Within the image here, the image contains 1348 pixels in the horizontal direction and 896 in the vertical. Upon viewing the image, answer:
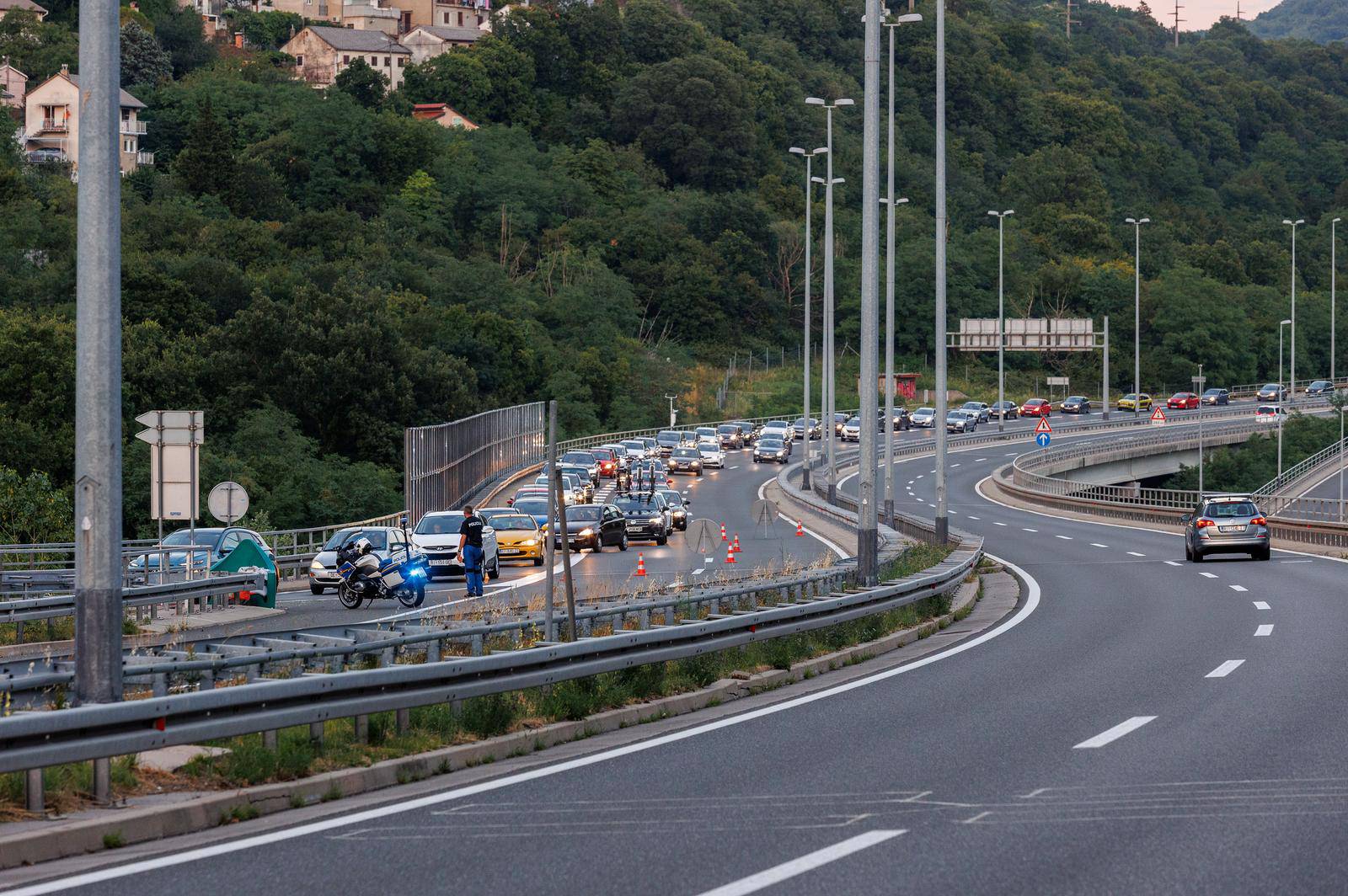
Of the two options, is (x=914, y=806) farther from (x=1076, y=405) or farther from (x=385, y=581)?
(x=1076, y=405)

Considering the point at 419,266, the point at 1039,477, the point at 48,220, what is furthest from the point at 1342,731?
the point at 419,266

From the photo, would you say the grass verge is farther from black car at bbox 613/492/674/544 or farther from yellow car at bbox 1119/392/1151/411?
yellow car at bbox 1119/392/1151/411

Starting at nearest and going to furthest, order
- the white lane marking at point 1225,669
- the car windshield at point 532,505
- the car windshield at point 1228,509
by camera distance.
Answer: the white lane marking at point 1225,669, the car windshield at point 1228,509, the car windshield at point 532,505

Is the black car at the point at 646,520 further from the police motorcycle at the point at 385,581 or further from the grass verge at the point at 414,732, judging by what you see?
the grass verge at the point at 414,732

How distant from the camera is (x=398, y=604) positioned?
33.5m

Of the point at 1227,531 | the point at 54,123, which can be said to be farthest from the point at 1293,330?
the point at 54,123

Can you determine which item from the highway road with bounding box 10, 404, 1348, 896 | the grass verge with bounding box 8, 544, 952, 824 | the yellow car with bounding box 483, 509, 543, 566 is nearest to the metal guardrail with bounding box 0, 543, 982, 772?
the grass verge with bounding box 8, 544, 952, 824

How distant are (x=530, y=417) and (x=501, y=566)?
40253 mm

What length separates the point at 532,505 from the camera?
2042 inches

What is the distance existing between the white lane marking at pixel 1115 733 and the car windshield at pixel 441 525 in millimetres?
26494

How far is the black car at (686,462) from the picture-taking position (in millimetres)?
90438

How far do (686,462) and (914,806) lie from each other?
261 feet

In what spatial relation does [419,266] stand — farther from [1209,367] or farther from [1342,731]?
[1342,731]

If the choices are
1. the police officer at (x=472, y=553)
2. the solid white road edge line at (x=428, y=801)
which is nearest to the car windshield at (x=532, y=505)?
the police officer at (x=472, y=553)
